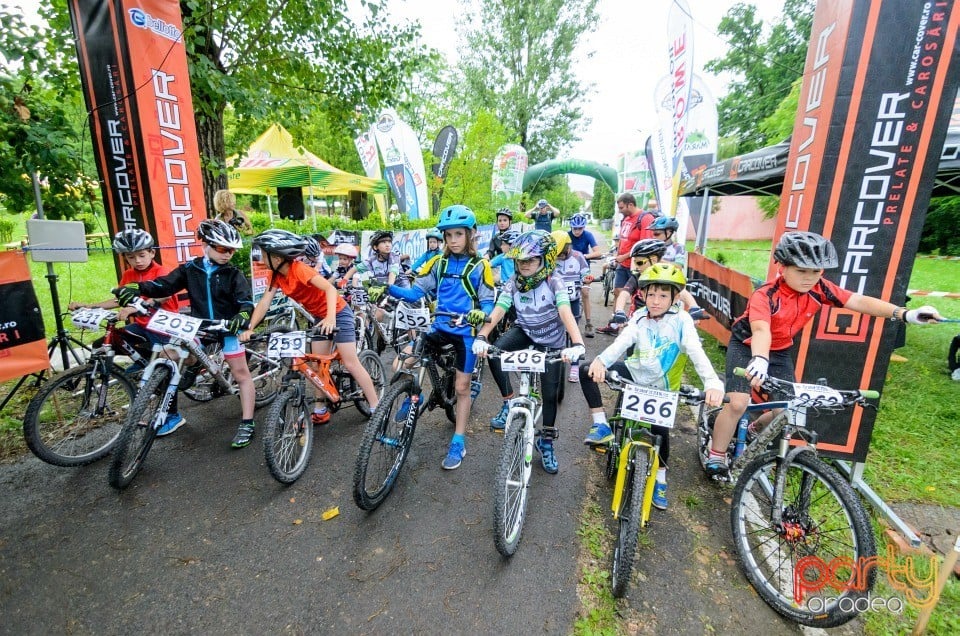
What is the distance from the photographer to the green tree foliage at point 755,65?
30.5 m

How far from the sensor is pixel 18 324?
4.07 meters

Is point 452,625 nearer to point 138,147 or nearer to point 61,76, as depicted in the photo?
point 138,147

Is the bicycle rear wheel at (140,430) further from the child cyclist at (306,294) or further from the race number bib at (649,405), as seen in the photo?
the race number bib at (649,405)

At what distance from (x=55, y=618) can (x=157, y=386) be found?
164 cm

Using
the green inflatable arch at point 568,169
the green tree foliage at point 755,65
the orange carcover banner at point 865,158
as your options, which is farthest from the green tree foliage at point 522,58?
the orange carcover banner at point 865,158

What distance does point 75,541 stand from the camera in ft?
9.61

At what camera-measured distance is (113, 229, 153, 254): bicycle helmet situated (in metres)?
3.99

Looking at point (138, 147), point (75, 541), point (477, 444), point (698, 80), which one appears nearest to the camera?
point (75, 541)

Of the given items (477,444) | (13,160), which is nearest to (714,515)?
(477,444)

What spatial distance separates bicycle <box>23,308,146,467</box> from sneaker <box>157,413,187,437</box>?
14.4 inches

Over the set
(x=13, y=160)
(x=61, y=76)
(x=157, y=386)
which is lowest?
(x=157, y=386)

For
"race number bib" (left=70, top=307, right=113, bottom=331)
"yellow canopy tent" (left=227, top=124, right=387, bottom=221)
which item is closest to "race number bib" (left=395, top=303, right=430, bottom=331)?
"race number bib" (left=70, top=307, right=113, bottom=331)

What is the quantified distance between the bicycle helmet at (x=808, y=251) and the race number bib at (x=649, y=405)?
134cm

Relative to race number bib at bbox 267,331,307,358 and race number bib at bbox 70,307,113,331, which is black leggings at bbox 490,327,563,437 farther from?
race number bib at bbox 70,307,113,331
